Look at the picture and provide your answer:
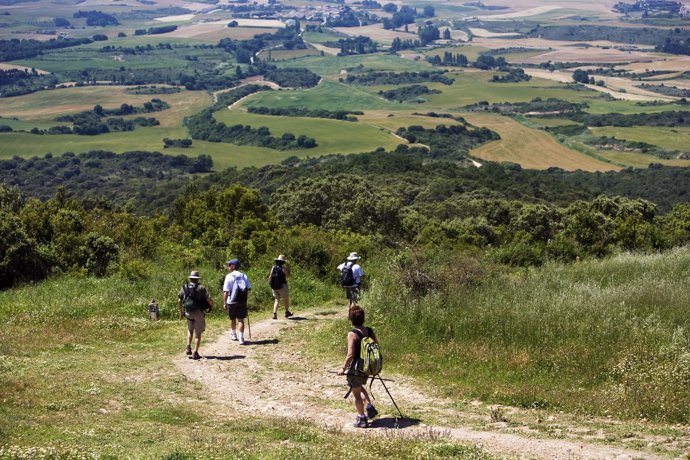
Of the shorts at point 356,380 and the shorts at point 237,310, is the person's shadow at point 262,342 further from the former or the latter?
the shorts at point 356,380

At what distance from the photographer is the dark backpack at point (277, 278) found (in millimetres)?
18109

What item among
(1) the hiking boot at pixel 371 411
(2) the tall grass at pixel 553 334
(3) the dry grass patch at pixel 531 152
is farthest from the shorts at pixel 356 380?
(3) the dry grass patch at pixel 531 152

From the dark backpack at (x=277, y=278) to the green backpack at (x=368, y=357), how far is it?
7.32m

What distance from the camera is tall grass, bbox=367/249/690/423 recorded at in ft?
38.5

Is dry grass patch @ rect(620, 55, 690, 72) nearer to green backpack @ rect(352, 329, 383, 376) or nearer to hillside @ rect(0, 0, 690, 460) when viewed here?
hillside @ rect(0, 0, 690, 460)

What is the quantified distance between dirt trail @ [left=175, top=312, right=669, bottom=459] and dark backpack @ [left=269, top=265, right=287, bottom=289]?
1370 mm

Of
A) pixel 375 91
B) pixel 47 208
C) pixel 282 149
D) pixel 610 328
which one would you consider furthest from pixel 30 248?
pixel 375 91

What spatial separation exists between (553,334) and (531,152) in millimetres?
92036

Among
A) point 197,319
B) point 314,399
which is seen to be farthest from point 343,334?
point 314,399

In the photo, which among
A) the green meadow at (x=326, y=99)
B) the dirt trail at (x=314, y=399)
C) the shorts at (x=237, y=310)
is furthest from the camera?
the green meadow at (x=326, y=99)

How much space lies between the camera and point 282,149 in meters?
113

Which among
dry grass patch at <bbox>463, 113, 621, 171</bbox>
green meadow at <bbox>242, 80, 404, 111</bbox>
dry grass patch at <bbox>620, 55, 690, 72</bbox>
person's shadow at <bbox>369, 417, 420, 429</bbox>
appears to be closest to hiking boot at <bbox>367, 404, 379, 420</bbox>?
person's shadow at <bbox>369, 417, 420, 429</bbox>

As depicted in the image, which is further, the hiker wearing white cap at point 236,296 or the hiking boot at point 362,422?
the hiker wearing white cap at point 236,296


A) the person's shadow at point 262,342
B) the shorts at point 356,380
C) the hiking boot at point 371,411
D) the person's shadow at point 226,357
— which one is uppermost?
the shorts at point 356,380
